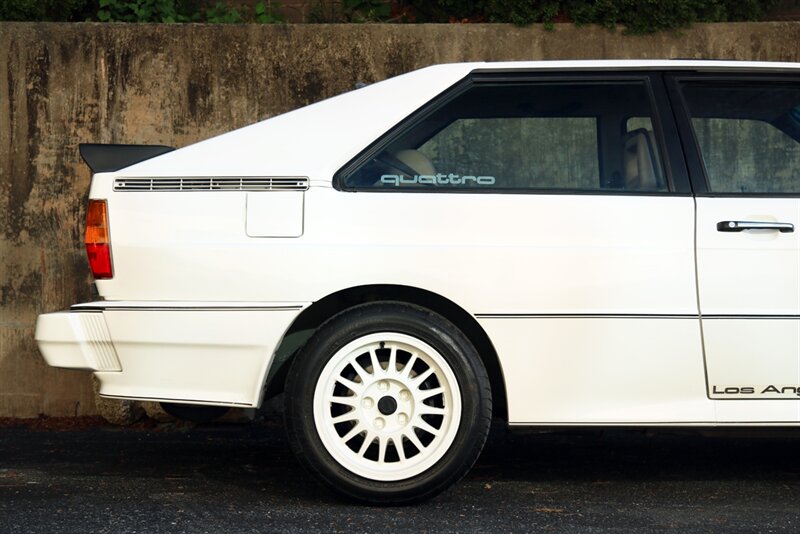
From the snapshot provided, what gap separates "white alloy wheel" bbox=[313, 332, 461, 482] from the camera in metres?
4.53

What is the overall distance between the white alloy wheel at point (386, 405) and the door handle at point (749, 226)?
3.81 ft

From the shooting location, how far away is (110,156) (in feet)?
15.7

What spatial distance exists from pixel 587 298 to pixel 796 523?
1.09 metres

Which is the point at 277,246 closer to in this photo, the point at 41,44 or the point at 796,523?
the point at 796,523

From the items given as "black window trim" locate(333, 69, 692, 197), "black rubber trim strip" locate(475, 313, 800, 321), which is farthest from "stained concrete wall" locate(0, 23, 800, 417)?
"black rubber trim strip" locate(475, 313, 800, 321)

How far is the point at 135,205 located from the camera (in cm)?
463

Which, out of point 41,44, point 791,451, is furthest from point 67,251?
point 791,451

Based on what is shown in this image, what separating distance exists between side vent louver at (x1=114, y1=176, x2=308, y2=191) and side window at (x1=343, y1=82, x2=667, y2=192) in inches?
8.5

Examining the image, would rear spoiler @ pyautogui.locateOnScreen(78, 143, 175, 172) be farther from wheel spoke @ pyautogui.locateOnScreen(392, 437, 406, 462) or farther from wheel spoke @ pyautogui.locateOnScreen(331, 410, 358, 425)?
wheel spoke @ pyautogui.locateOnScreen(392, 437, 406, 462)

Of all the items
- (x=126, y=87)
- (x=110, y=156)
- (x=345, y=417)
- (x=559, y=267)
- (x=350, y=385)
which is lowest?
(x=345, y=417)

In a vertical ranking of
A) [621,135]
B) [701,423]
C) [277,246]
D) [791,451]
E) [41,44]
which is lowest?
[791,451]

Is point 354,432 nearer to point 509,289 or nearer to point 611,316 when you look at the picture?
point 509,289

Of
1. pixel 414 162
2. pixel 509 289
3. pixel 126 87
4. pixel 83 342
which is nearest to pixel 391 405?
pixel 509 289

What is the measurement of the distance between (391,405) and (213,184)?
1.08 m
